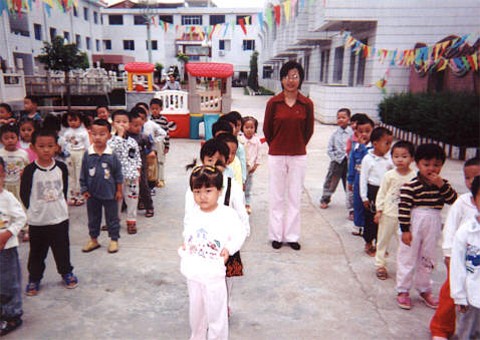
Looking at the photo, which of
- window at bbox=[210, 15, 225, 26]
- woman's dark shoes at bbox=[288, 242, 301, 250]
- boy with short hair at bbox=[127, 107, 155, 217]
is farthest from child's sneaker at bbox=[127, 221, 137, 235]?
window at bbox=[210, 15, 225, 26]

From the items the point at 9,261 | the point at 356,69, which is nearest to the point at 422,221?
the point at 9,261

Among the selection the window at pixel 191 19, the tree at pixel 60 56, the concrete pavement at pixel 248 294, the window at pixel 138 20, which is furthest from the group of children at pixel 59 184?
the window at pixel 191 19

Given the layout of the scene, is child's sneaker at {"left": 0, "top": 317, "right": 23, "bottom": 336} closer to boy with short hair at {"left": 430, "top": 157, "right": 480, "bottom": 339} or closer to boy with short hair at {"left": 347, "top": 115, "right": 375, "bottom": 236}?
boy with short hair at {"left": 430, "top": 157, "right": 480, "bottom": 339}

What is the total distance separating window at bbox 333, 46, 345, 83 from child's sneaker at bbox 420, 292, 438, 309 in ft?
50.8

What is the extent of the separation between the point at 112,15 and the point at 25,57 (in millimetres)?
19866

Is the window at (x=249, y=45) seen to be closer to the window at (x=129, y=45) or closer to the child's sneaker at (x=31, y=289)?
the window at (x=129, y=45)

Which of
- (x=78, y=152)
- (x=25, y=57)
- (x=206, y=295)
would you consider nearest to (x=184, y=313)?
(x=206, y=295)

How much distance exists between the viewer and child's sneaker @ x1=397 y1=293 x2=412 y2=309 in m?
3.20

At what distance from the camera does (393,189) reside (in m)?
3.48

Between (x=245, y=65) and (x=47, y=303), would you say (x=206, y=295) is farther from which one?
(x=245, y=65)

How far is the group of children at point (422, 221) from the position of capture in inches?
92.4

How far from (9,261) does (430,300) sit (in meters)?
3.17

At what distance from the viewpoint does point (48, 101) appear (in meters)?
18.9

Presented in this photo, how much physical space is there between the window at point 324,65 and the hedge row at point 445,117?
29.7 ft
